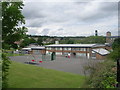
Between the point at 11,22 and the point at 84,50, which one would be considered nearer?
the point at 11,22

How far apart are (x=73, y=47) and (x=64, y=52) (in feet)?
8.91

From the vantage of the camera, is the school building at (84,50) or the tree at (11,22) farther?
the school building at (84,50)

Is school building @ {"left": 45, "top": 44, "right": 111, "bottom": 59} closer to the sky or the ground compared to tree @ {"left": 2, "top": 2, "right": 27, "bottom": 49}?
closer to the ground

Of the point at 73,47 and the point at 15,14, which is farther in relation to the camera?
the point at 73,47

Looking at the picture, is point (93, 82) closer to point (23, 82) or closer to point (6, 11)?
point (23, 82)

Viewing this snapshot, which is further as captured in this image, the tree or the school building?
the school building

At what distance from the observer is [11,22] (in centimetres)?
556

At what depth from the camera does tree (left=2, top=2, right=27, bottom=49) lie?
17.4 feet

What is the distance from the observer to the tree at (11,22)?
17.4 feet

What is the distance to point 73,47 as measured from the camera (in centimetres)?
2531

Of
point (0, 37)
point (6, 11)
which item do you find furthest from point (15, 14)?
point (0, 37)

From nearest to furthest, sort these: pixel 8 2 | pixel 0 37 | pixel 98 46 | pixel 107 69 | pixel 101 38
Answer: pixel 0 37, pixel 8 2, pixel 107 69, pixel 98 46, pixel 101 38

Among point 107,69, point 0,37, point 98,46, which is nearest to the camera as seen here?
point 0,37

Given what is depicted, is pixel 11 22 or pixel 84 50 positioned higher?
pixel 11 22
